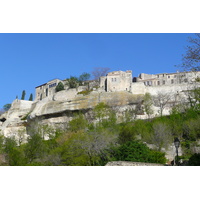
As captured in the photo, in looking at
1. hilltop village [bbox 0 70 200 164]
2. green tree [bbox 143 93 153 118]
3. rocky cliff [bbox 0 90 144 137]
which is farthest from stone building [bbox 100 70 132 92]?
green tree [bbox 143 93 153 118]

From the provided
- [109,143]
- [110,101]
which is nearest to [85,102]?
[110,101]

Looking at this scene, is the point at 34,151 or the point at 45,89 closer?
the point at 34,151

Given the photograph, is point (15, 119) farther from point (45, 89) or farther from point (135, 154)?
point (135, 154)

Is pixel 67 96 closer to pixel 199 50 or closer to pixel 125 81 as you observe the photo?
pixel 125 81

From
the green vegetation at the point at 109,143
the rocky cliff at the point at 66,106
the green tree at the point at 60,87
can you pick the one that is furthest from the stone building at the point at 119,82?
the green tree at the point at 60,87

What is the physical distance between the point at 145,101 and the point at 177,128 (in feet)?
44.4

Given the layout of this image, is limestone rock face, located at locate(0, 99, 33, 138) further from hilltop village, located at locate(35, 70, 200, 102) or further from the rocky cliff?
hilltop village, located at locate(35, 70, 200, 102)

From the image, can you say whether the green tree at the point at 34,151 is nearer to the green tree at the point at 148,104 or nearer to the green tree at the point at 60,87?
the green tree at the point at 148,104

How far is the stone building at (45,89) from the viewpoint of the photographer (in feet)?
252

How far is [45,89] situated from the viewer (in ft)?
259

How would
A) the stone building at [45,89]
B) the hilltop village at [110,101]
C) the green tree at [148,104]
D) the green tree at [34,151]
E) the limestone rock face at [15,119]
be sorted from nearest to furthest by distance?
the green tree at [34,151] < the green tree at [148,104] < the hilltop village at [110,101] < the limestone rock face at [15,119] < the stone building at [45,89]

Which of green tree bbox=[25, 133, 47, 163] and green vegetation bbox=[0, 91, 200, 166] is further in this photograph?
green tree bbox=[25, 133, 47, 163]

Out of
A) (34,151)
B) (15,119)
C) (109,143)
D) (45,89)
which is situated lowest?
(34,151)

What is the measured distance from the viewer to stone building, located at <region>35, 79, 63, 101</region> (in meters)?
76.8
